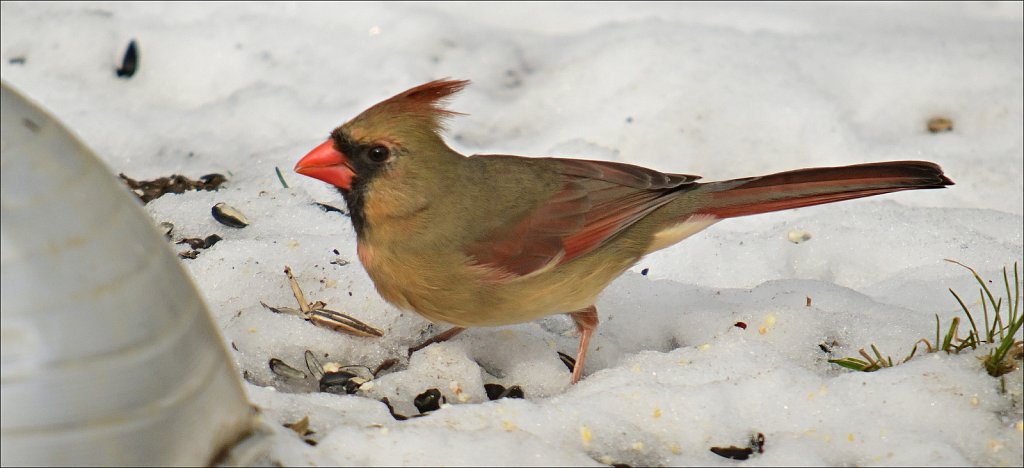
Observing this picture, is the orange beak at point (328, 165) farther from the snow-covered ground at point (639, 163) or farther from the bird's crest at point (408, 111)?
the snow-covered ground at point (639, 163)

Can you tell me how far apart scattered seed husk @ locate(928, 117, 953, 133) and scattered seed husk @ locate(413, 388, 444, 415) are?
2.76 meters

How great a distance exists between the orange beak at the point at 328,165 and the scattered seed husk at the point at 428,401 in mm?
567

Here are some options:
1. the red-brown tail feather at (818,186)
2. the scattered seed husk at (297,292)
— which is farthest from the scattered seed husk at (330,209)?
the red-brown tail feather at (818,186)

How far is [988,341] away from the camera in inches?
101

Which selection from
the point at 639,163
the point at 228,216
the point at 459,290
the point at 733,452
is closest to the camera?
the point at 733,452

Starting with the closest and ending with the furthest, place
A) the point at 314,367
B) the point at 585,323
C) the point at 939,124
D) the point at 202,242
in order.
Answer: the point at 314,367, the point at 585,323, the point at 202,242, the point at 939,124

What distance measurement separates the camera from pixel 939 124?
180 inches

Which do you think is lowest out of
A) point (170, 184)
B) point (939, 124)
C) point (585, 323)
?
point (170, 184)

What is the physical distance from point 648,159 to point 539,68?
81 centimetres

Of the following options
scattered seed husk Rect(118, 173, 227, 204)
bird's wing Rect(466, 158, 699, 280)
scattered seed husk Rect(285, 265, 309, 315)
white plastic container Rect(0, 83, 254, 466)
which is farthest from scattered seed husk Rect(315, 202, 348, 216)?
white plastic container Rect(0, 83, 254, 466)

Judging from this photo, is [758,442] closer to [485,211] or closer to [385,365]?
[485,211]

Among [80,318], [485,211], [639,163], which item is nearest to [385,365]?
[485,211]

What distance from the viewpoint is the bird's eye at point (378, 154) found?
9.20 ft

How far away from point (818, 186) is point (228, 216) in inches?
71.6
